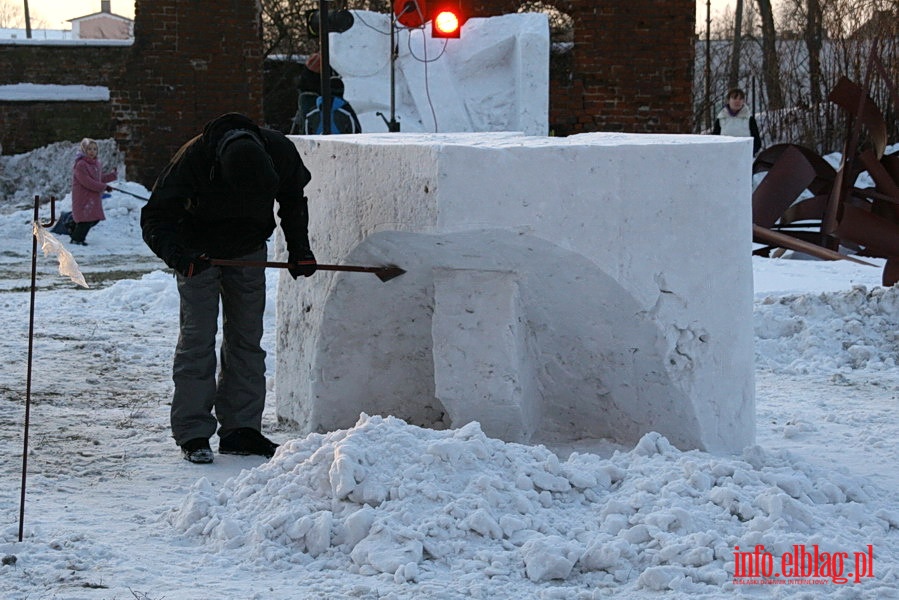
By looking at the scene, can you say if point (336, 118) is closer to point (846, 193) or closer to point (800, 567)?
point (846, 193)

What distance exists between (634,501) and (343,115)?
905 centimetres

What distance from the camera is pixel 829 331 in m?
7.12

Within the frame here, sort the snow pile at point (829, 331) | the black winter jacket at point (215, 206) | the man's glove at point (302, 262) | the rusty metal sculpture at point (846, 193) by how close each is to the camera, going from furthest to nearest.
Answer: the rusty metal sculpture at point (846, 193) → the snow pile at point (829, 331) → the man's glove at point (302, 262) → the black winter jacket at point (215, 206)

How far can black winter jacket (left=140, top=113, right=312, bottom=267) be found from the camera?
4.67 metres

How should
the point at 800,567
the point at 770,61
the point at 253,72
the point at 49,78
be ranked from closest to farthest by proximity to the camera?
the point at 800,567 → the point at 253,72 → the point at 49,78 → the point at 770,61

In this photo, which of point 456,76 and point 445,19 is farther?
point 456,76

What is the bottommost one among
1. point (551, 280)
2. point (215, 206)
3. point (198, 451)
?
point (198, 451)

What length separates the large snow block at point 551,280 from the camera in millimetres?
4391

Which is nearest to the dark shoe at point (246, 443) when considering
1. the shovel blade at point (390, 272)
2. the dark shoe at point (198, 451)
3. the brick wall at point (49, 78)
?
the dark shoe at point (198, 451)

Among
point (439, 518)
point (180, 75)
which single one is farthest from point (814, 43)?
point (439, 518)

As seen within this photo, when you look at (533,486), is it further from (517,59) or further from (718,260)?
(517,59)

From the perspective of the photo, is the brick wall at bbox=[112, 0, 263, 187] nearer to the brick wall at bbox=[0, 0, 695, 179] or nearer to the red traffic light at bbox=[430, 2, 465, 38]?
the brick wall at bbox=[0, 0, 695, 179]

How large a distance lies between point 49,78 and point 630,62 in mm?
8352

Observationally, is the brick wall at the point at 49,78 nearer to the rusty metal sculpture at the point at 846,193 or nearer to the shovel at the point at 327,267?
the rusty metal sculpture at the point at 846,193
